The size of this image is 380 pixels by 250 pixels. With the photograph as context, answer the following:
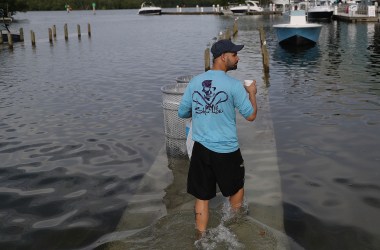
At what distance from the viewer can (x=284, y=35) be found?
1227 inches

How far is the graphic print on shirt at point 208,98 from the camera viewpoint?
443cm

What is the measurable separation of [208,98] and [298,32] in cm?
2793

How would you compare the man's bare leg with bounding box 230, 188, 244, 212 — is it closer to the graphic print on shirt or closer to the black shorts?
the black shorts

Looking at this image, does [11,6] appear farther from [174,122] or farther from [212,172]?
[212,172]

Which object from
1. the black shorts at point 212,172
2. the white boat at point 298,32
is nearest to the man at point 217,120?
the black shorts at point 212,172

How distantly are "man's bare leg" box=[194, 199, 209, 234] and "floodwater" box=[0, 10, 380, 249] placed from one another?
0.21 m

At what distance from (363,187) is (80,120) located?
25.9 ft

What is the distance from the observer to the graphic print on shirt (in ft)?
14.5

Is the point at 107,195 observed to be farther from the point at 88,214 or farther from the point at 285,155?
the point at 285,155

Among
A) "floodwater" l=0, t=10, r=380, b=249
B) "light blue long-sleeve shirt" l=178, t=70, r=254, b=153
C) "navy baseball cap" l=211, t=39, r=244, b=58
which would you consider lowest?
"floodwater" l=0, t=10, r=380, b=249

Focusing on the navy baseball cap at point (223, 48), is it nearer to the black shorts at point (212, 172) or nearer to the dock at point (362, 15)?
the black shorts at point (212, 172)

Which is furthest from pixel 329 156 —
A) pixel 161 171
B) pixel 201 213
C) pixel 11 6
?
pixel 11 6

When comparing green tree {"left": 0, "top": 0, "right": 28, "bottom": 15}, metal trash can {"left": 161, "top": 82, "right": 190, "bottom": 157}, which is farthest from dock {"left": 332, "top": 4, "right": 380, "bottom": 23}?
green tree {"left": 0, "top": 0, "right": 28, "bottom": 15}

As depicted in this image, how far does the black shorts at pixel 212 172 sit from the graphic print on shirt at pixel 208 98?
416 mm
